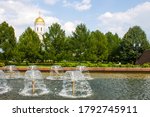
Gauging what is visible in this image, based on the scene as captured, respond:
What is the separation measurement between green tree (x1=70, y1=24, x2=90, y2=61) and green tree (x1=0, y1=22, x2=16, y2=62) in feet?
28.6

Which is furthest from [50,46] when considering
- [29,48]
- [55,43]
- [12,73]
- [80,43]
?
[12,73]

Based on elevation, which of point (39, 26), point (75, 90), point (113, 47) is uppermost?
point (39, 26)

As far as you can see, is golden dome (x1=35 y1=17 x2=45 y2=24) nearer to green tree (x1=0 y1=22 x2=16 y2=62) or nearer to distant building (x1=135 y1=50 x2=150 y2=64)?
green tree (x1=0 y1=22 x2=16 y2=62)

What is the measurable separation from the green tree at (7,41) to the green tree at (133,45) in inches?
719

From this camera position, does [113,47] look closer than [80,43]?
No

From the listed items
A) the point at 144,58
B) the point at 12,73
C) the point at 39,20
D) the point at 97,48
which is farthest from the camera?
the point at 39,20

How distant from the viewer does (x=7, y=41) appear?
154ft

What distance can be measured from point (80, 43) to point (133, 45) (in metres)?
10.1

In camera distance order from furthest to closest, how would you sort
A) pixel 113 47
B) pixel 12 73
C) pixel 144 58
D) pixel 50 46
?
pixel 113 47 → pixel 144 58 → pixel 50 46 → pixel 12 73

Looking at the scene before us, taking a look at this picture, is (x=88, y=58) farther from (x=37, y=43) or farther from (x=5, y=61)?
(x=5, y=61)

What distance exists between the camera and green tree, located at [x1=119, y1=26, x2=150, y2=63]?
2067 inches

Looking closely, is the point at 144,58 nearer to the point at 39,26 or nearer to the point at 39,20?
the point at 39,20

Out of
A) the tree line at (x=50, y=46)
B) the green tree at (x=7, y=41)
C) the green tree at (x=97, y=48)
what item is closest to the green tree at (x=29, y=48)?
the tree line at (x=50, y=46)

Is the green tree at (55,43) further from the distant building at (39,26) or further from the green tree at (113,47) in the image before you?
the distant building at (39,26)
